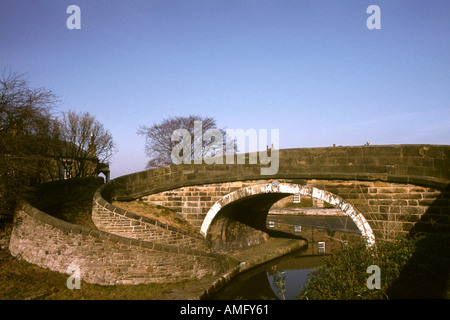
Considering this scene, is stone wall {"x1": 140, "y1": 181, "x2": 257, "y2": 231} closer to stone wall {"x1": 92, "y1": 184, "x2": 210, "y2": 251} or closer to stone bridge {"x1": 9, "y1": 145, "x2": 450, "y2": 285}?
stone bridge {"x1": 9, "y1": 145, "x2": 450, "y2": 285}

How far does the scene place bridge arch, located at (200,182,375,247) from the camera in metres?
9.45

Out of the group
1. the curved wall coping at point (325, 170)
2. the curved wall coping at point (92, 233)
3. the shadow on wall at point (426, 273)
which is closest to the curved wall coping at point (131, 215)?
the curved wall coping at point (325, 170)

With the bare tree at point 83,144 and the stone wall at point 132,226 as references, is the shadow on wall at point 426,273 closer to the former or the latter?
the stone wall at point 132,226

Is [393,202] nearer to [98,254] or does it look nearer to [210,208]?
[210,208]

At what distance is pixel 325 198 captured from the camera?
33.4 ft

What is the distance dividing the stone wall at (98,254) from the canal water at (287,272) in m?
1.47

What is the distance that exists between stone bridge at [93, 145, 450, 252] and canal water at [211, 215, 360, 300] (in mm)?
1128

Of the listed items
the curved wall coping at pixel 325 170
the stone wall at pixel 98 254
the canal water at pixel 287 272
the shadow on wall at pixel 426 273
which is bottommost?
the canal water at pixel 287 272

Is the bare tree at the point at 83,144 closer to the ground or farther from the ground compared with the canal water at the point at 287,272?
farther from the ground

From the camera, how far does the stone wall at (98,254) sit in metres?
8.16

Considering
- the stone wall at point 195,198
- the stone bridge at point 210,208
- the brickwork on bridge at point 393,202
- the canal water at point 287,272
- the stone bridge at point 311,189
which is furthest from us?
the stone wall at point 195,198

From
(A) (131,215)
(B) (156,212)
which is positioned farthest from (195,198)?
(A) (131,215)

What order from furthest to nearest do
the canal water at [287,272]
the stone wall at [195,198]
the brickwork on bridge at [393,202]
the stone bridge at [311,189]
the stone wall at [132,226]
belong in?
the stone wall at [195,198] < the stone wall at [132,226] < the canal water at [287,272] < the stone bridge at [311,189] < the brickwork on bridge at [393,202]
